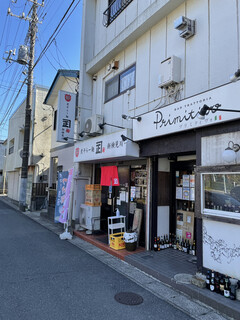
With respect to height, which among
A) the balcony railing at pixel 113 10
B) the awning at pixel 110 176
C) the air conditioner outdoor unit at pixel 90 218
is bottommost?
the air conditioner outdoor unit at pixel 90 218

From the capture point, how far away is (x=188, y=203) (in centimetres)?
675

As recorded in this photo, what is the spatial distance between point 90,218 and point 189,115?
18.3 feet

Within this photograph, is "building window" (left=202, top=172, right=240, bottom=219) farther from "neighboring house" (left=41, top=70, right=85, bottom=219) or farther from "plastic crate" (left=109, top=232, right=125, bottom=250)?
"neighboring house" (left=41, top=70, right=85, bottom=219)

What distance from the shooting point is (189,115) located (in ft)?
15.8

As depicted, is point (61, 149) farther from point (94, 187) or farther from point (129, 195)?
point (129, 195)

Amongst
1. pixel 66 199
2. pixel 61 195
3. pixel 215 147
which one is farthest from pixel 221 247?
pixel 61 195

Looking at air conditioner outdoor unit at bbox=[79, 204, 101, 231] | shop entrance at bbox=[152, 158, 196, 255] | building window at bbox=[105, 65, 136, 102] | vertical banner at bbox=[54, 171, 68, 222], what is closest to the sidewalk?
shop entrance at bbox=[152, 158, 196, 255]

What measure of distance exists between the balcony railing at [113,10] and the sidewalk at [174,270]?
26.8 ft

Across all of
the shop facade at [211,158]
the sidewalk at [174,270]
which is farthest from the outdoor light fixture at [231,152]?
the sidewalk at [174,270]

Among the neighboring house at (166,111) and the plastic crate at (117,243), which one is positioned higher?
the neighboring house at (166,111)

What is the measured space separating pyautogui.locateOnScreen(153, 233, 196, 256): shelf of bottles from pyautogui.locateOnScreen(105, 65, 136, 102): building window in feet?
15.9

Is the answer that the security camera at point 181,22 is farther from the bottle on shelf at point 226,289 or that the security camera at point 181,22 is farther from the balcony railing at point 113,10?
the bottle on shelf at point 226,289

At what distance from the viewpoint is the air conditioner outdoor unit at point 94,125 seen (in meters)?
8.66

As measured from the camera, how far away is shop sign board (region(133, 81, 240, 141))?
4.07m
